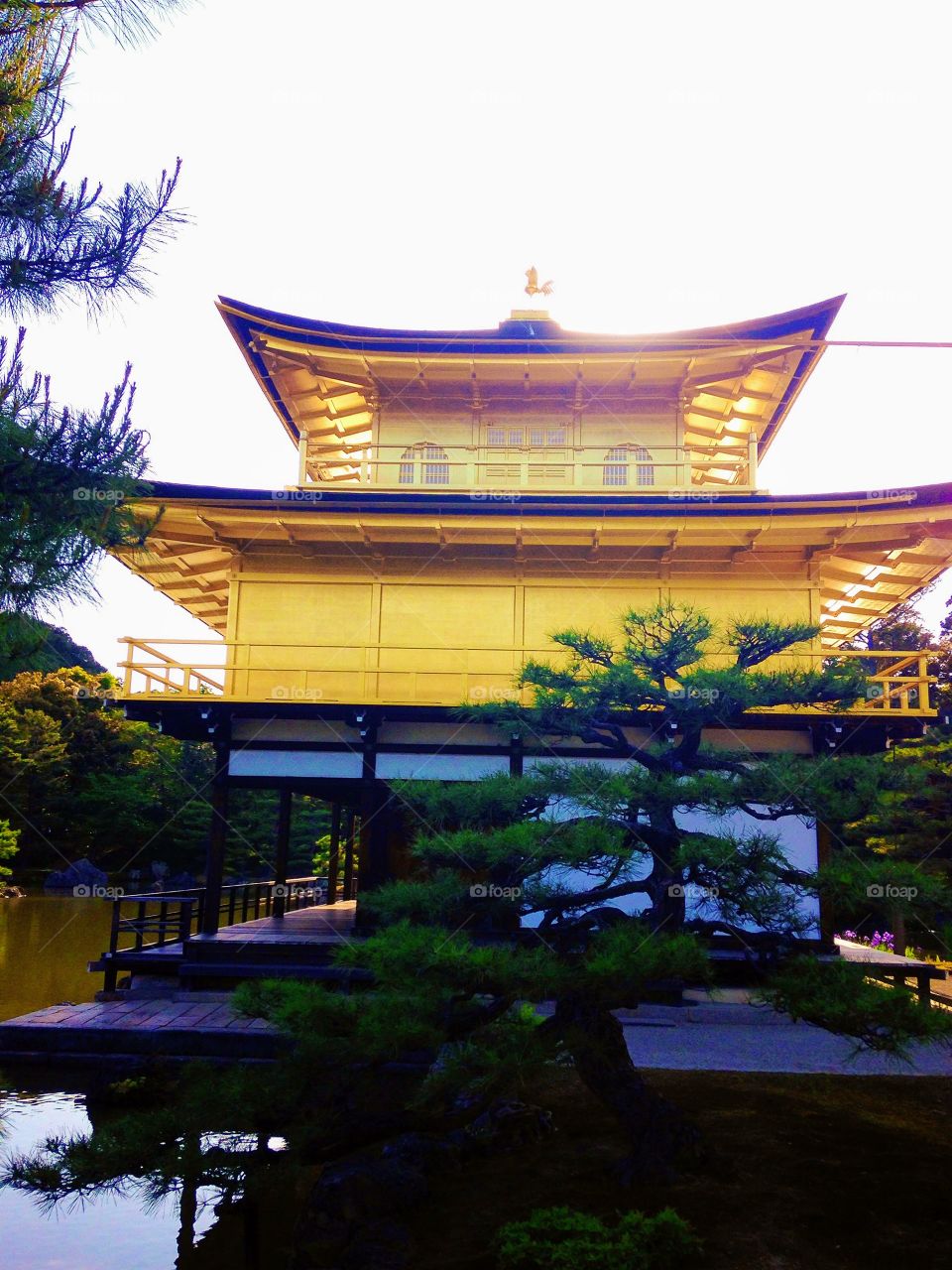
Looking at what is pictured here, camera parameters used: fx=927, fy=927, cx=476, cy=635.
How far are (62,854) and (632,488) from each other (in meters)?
32.7

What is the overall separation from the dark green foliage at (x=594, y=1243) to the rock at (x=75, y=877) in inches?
1346

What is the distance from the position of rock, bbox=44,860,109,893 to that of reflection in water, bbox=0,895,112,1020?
2.90 m

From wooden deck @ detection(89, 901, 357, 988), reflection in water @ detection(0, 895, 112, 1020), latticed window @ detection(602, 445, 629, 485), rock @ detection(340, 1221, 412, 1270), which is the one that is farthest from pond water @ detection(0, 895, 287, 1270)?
latticed window @ detection(602, 445, 629, 485)

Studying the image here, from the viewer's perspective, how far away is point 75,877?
36281 mm

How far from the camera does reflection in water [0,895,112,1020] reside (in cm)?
1447

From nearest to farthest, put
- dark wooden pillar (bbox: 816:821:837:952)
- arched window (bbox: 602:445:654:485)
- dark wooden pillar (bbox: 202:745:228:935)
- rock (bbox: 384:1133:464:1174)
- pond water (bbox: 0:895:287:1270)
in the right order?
pond water (bbox: 0:895:287:1270) → rock (bbox: 384:1133:464:1174) → dark wooden pillar (bbox: 816:821:837:952) → dark wooden pillar (bbox: 202:745:228:935) → arched window (bbox: 602:445:654:485)

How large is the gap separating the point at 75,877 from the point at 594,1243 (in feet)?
118

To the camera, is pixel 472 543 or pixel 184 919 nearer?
pixel 184 919

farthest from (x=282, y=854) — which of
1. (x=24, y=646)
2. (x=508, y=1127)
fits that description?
(x=24, y=646)

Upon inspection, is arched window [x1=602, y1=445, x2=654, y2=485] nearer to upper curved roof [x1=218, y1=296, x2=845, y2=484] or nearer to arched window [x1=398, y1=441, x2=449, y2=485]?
upper curved roof [x1=218, y1=296, x2=845, y2=484]

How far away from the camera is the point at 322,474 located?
18.3 m

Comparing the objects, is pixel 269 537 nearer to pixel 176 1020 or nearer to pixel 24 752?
pixel 176 1020

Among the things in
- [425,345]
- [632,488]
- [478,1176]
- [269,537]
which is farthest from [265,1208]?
[425,345]

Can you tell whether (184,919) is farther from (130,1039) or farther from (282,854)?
(282,854)
